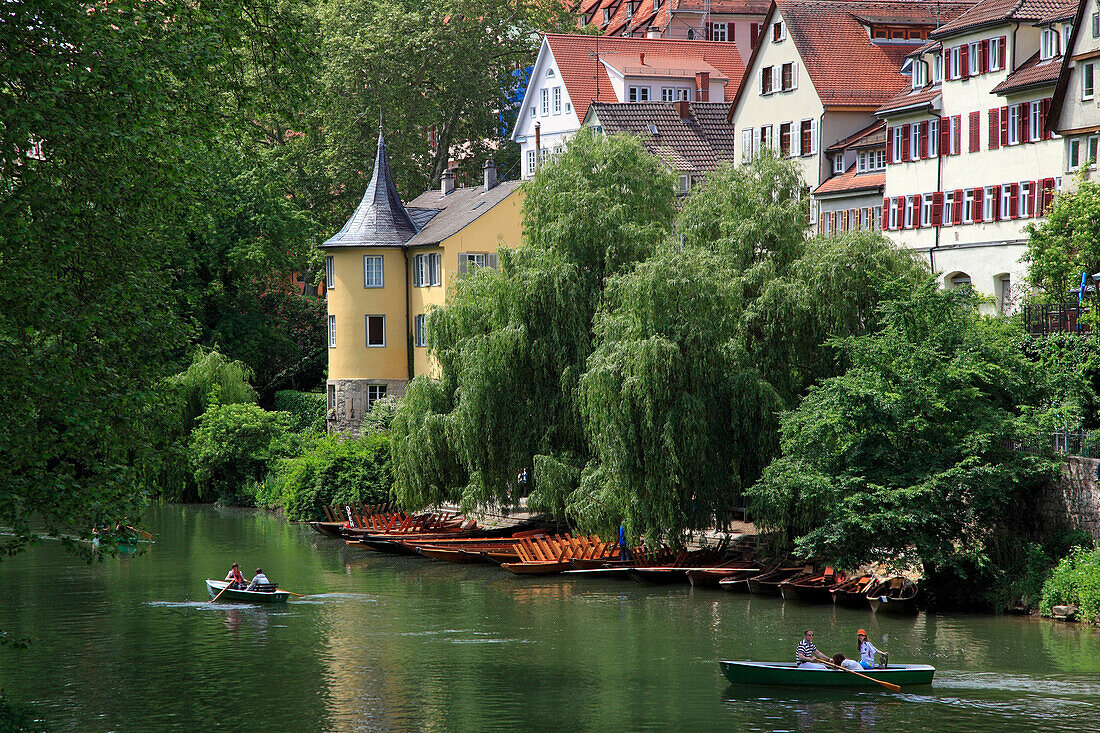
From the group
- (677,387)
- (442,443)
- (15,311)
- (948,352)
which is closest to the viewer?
(15,311)

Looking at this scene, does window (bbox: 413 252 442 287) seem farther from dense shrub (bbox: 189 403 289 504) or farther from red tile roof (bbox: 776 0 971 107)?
red tile roof (bbox: 776 0 971 107)

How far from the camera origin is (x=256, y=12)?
21.6 m

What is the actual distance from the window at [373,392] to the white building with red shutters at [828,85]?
20032 mm

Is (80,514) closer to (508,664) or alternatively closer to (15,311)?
(15,311)

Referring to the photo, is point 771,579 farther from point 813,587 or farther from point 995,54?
point 995,54

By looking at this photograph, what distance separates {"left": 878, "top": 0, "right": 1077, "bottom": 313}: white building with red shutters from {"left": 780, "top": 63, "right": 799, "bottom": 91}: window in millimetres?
5868

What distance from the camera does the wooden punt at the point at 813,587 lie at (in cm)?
3538

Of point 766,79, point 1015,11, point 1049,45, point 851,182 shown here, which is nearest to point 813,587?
point 1049,45

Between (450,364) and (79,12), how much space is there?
27.3 meters

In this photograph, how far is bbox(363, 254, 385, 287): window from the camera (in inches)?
2552

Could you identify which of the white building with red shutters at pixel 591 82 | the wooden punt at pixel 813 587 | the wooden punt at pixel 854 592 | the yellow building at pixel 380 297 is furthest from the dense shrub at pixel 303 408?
the wooden punt at pixel 854 592

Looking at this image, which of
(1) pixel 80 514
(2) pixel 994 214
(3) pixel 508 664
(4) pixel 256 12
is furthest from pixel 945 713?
(2) pixel 994 214

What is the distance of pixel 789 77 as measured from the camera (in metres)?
58.4

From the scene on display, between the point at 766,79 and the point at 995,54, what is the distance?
13.4m
